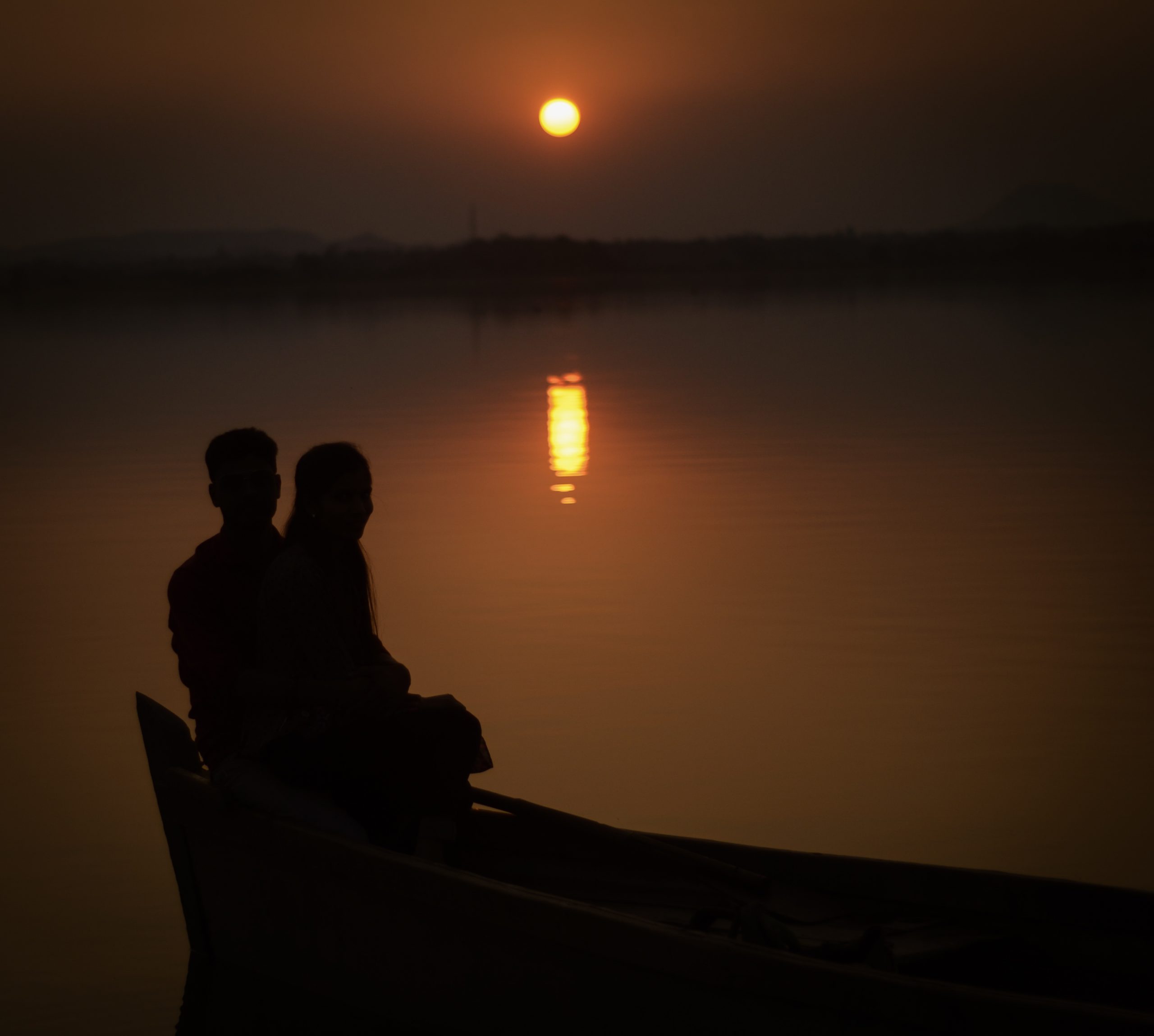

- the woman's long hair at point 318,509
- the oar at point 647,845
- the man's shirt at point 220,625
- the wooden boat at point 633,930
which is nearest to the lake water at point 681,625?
the wooden boat at point 633,930

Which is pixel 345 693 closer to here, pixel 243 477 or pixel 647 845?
pixel 243 477

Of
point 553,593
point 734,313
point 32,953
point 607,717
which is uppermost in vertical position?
point 734,313

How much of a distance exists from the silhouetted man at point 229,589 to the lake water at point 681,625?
3.14 feet

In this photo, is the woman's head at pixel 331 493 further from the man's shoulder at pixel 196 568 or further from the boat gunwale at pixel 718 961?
the boat gunwale at pixel 718 961

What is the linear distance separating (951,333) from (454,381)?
17.3 metres

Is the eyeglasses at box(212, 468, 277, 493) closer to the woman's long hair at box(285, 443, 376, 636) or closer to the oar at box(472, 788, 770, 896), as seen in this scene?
the woman's long hair at box(285, 443, 376, 636)

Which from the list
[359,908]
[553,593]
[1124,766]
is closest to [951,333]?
[553,593]

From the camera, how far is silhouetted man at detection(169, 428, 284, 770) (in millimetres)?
4898

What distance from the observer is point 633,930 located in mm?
3982

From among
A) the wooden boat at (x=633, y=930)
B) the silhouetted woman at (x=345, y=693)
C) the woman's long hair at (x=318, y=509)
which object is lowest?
the wooden boat at (x=633, y=930)

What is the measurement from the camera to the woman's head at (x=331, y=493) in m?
4.66

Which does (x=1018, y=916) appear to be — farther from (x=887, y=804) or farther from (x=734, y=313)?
(x=734, y=313)

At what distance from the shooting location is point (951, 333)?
4103cm

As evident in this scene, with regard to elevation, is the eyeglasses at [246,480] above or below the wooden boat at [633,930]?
above
